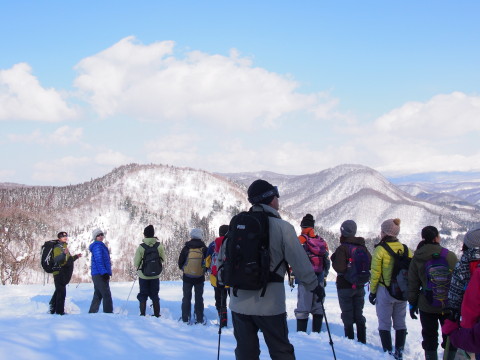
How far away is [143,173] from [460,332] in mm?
175061

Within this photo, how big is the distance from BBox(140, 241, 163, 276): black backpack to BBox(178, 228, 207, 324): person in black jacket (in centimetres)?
66

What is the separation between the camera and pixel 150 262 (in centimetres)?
1053

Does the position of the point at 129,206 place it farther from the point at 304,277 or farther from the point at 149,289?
the point at 304,277

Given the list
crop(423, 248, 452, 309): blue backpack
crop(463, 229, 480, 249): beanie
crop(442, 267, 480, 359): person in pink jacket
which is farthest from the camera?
crop(423, 248, 452, 309): blue backpack

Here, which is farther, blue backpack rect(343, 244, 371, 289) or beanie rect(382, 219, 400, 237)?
blue backpack rect(343, 244, 371, 289)

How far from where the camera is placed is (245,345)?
4488 mm

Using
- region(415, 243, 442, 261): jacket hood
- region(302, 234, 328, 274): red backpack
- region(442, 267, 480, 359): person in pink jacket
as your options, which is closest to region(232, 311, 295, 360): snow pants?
region(442, 267, 480, 359): person in pink jacket

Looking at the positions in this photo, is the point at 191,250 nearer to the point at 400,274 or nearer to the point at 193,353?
the point at 193,353

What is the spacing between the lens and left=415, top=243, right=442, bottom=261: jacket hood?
6.15 metres

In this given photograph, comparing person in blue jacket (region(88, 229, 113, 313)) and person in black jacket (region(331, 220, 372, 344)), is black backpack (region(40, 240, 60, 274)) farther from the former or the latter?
person in black jacket (region(331, 220, 372, 344))

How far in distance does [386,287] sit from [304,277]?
11.9ft

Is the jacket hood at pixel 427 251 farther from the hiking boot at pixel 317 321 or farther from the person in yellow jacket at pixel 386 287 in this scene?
the hiking boot at pixel 317 321

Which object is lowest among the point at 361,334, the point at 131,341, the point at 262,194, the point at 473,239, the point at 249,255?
the point at 361,334

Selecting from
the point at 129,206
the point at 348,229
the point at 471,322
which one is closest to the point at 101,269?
the point at 348,229
